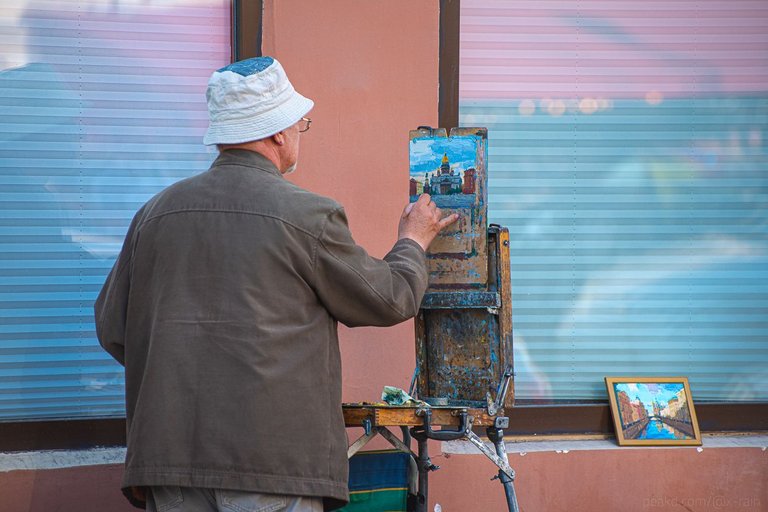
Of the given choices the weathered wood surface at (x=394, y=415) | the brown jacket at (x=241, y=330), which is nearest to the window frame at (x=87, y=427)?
the weathered wood surface at (x=394, y=415)

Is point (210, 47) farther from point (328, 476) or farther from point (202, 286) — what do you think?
point (328, 476)

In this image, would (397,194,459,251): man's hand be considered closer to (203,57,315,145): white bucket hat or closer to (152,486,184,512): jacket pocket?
(203,57,315,145): white bucket hat

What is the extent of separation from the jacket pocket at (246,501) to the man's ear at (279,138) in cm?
85

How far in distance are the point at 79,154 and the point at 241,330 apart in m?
1.82

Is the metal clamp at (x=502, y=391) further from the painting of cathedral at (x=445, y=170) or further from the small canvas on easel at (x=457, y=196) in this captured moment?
the painting of cathedral at (x=445, y=170)

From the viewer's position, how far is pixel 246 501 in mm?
2172

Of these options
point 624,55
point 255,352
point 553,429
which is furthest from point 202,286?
point 624,55

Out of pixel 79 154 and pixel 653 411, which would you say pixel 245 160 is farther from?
pixel 653 411

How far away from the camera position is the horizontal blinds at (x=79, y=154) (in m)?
3.62

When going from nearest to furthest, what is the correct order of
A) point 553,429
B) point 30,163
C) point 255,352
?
point 255,352 < point 30,163 < point 553,429

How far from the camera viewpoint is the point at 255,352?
2.15m

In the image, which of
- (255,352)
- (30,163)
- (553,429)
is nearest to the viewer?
(255,352)

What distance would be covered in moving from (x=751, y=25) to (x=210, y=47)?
2.32 metres

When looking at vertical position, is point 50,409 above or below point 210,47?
below
